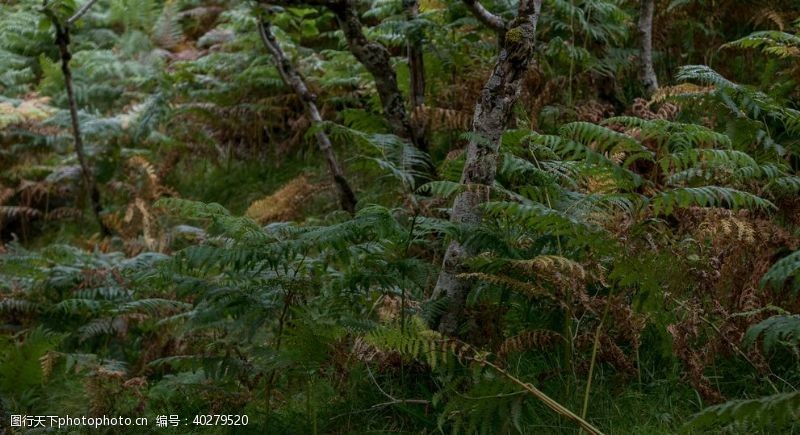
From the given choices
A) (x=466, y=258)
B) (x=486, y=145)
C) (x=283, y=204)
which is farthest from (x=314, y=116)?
(x=466, y=258)

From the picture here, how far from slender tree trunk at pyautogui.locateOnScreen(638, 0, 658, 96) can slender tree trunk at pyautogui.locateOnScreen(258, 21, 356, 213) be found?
2.20 m

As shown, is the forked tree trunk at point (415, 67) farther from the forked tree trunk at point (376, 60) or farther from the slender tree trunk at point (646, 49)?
the slender tree trunk at point (646, 49)

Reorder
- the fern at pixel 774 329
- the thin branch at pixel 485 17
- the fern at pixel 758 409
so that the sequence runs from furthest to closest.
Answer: the thin branch at pixel 485 17 < the fern at pixel 774 329 < the fern at pixel 758 409

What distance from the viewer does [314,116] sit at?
18.0 feet

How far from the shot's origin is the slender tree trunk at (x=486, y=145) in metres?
3.41

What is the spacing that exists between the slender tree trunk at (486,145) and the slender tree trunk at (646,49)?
2091mm

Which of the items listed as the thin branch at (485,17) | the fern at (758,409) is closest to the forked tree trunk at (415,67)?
the thin branch at (485,17)

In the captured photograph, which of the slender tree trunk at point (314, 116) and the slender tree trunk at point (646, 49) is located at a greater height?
the slender tree trunk at point (646, 49)

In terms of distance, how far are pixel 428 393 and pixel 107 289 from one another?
92.4 inches

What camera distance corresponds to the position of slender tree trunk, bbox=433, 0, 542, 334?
3.41 meters

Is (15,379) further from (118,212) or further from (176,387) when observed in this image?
(118,212)

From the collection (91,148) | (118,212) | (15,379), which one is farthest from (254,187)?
(15,379)

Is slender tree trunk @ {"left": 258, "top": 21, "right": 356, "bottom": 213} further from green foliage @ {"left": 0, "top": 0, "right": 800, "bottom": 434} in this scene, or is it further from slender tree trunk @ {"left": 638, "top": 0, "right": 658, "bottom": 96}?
slender tree trunk @ {"left": 638, "top": 0, "right": 658, "bottom": 96}

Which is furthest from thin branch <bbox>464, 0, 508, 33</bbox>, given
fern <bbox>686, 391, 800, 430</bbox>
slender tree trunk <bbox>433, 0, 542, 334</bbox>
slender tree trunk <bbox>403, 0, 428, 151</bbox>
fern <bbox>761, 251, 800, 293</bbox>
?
fern <bbox>686, 391, 800, 430</bbox>
